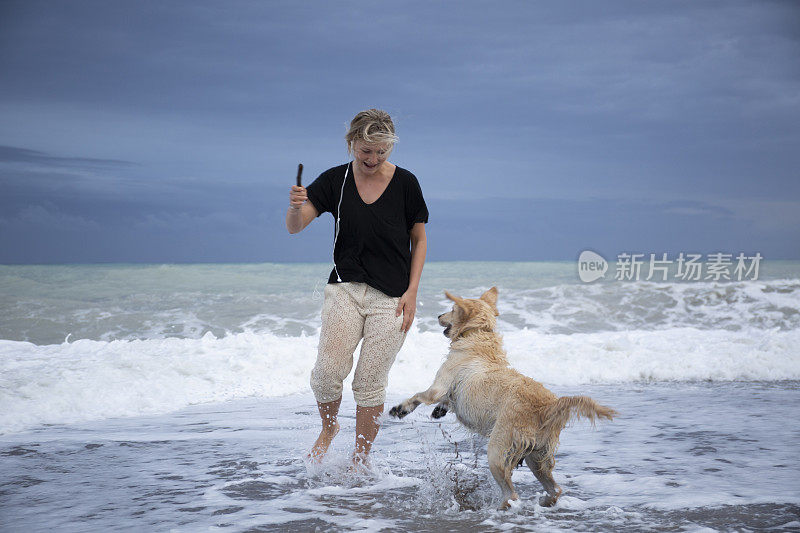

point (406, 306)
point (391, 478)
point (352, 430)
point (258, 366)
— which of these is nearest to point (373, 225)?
point (406, 306)

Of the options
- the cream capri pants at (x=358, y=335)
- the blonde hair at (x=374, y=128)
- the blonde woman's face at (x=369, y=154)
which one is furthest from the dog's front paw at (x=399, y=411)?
the blonde hair at (x=374, y=128)

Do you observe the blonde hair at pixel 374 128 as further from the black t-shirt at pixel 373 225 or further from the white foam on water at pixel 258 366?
the white foam on water at pixel 258 366

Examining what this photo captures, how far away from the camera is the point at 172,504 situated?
4750 millimetres

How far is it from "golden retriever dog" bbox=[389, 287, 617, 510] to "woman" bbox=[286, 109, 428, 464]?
1.56ft

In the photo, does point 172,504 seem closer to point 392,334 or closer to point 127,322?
point 392,334

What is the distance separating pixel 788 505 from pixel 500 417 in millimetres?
2207

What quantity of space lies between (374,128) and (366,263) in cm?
102

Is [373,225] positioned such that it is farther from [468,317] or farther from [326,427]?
[326,427]

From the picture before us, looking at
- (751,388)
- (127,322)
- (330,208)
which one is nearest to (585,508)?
(330,208)

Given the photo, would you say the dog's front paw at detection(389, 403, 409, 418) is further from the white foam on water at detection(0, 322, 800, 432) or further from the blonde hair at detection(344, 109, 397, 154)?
the white foam on water at detection(0, 322, 800, 432)

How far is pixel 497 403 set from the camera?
443 cm

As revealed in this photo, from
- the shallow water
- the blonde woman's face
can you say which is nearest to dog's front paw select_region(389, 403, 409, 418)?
the shallow water

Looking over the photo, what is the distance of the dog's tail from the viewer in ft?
13.1

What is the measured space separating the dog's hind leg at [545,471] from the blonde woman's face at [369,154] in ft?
7.58
